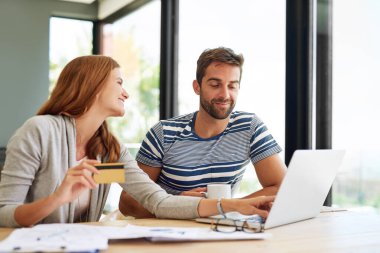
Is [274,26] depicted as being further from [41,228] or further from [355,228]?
[41,228]

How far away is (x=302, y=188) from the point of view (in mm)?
1521

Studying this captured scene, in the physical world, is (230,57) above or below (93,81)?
above

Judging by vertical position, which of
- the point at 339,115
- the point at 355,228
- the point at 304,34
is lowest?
the point at 355,228

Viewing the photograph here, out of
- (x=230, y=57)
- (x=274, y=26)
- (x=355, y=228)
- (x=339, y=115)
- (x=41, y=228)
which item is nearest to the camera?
(x=41, y=228)

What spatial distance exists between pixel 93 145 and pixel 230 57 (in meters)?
0.76

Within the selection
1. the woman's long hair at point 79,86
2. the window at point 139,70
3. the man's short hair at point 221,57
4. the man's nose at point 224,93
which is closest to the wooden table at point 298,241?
the woman's long hair at point 79,86

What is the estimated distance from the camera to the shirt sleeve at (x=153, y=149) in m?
2.24

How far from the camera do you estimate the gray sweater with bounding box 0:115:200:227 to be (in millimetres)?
1525

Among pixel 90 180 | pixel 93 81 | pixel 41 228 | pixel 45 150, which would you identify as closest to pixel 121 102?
pixel 93 81

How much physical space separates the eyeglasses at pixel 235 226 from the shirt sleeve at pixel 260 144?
672mm

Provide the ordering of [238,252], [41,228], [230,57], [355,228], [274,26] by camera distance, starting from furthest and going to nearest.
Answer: [274,26] → [230,57] → [355,228] → [41,228] → [238,252]

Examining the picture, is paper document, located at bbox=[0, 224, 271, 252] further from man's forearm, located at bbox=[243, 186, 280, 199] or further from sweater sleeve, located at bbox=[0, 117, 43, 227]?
man's forearm, located at bbox=[243, 186, 280, 199]

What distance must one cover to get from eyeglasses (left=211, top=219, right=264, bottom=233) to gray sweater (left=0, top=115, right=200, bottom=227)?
0.13 meters

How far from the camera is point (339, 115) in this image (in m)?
2.53
